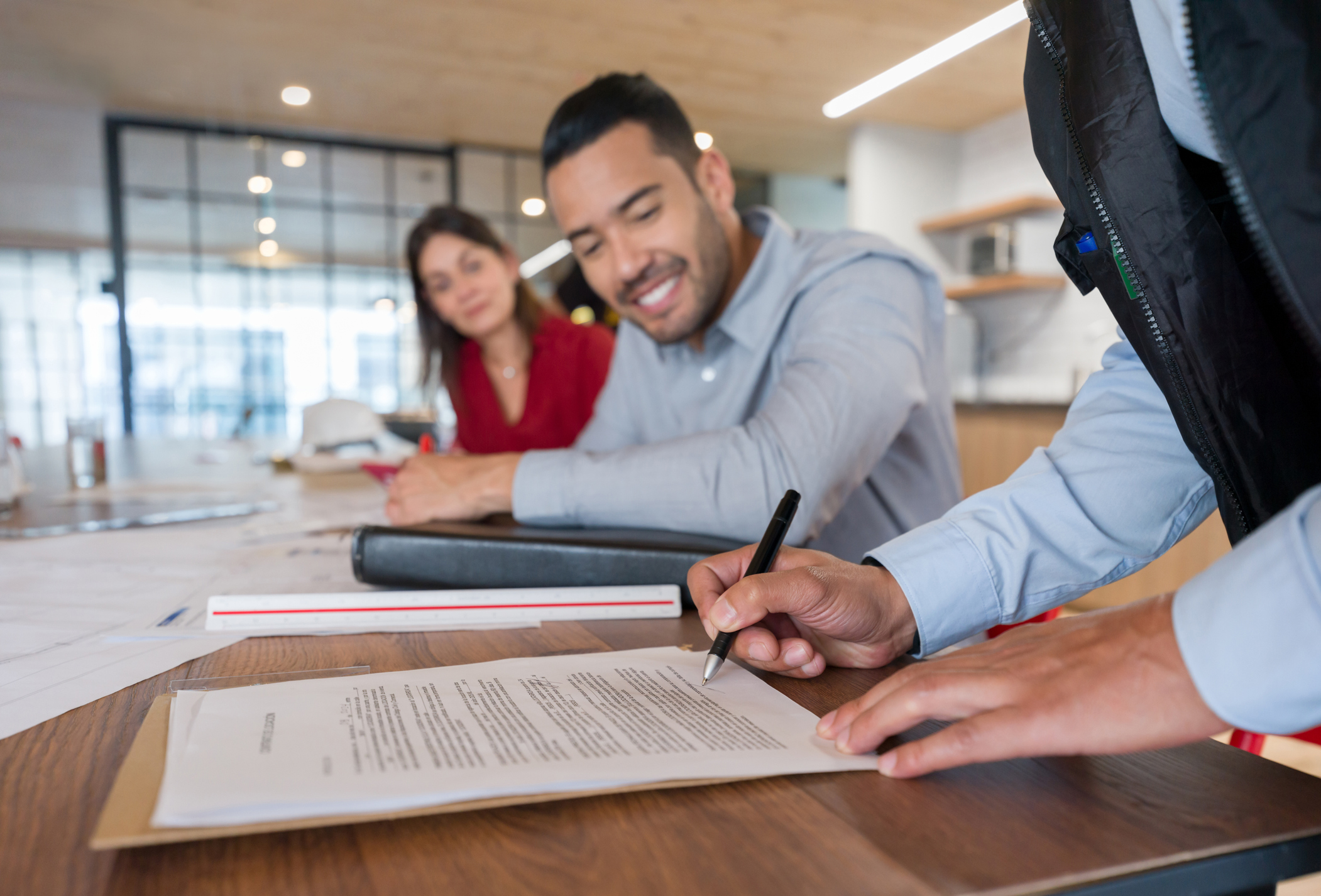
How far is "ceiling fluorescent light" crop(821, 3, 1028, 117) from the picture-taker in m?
3.60

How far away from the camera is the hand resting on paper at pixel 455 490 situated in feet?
3.40

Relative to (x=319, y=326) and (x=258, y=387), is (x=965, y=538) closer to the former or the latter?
(x=258, y=387)

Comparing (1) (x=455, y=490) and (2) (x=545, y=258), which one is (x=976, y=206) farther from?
(1) (x=455, y=490)

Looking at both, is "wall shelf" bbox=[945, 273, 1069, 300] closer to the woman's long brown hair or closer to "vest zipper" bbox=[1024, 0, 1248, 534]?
the woman's long brown hair

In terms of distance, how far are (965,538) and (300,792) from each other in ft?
1.56

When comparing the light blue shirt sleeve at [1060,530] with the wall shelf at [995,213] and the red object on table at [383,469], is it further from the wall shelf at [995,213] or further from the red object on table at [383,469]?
the wall shelf at [995,213]

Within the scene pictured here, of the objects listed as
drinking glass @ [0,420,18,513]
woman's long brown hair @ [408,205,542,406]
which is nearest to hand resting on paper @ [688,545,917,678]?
drinking glass @ [0,420,18,513]

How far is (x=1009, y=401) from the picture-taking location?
4.04 meters

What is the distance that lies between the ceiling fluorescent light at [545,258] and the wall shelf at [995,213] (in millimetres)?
3935

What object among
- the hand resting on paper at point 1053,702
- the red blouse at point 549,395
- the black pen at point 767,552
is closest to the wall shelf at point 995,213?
the red blouse at point 549,395

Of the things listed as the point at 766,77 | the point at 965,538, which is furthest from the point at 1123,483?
the point at 766,77

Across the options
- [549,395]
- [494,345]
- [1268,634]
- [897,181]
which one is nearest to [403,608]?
[1268,634]

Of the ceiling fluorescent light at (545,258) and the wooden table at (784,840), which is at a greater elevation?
the ceiling fluorescent light at (545,258)

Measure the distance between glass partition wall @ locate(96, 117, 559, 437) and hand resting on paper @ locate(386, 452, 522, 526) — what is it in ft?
10.6
